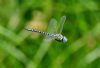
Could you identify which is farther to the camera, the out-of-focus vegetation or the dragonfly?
the out-of-focus vegetation

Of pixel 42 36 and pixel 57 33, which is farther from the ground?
pixel 42 36

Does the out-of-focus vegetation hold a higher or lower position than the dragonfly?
higher

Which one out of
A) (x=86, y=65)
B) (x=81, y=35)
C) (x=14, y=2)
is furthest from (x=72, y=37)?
(x=14, y=2)

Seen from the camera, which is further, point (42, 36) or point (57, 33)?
point (42, 36)

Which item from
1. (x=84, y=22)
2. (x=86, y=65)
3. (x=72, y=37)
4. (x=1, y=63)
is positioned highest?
(x=84, y=22)

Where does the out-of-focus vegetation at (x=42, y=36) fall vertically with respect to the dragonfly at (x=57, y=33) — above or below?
above

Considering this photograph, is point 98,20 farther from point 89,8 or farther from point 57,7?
point 57,7

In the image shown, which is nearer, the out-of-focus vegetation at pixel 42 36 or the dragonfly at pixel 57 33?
the dragonfly at pixel 57 33

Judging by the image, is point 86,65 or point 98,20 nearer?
point 86,65
